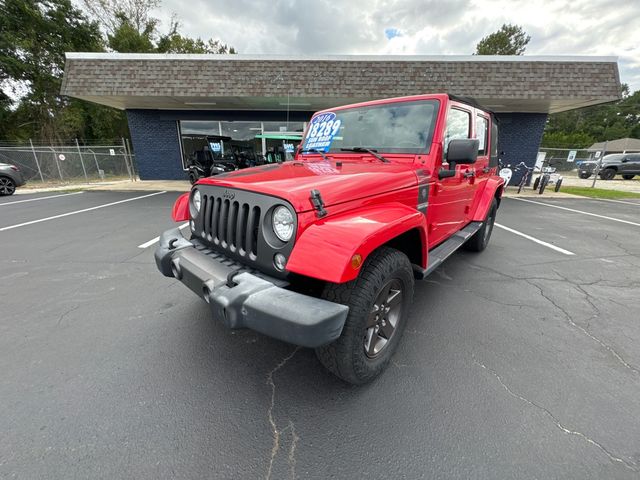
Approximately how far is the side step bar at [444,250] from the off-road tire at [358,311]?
0.43 metres

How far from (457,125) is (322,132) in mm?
1405

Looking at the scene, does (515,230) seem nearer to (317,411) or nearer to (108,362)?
(317,411)

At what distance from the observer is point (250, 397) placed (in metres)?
Answer: 1.83

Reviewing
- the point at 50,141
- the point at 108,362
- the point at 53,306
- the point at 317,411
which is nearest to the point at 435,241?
the point at 317,411

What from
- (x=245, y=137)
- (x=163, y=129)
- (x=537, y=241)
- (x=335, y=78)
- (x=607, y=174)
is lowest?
(x=537, y=241)

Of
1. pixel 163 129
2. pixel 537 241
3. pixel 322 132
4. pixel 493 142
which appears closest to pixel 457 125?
pixel 322 132

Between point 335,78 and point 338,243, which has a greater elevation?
point 335,78

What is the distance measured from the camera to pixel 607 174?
1891 centimetres

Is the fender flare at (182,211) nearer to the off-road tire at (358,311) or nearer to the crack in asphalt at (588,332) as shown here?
the off-road tire at (358,311)

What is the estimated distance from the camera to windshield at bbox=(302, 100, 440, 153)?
260 cm

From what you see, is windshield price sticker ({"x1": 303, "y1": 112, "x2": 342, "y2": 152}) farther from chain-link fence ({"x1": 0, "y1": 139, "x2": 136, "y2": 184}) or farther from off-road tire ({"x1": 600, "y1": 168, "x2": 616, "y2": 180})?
off-road tire ({"x1": 600, "y1": 168, "x2": 616, "y2": 180})

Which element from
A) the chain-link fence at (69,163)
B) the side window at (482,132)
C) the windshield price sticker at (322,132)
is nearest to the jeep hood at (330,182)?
the windshield price sticker at (322,132)

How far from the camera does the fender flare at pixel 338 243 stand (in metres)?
1.44

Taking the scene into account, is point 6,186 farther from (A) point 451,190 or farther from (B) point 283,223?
(A) point 451,190
